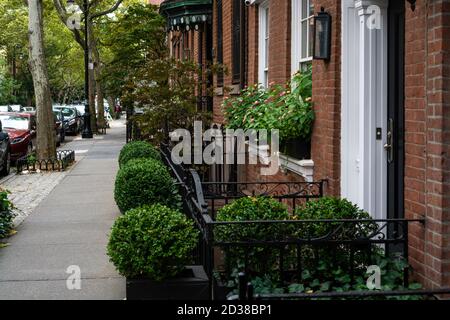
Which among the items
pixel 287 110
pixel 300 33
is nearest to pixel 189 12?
pixel 300 33

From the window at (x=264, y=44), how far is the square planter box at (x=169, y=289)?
5791 mm

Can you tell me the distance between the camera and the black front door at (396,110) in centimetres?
655

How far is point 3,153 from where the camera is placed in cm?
1936

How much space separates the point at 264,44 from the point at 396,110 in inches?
211

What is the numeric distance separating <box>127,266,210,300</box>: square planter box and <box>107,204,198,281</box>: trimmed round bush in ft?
0.21

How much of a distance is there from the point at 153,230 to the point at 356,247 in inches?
62.8

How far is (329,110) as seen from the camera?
760cm

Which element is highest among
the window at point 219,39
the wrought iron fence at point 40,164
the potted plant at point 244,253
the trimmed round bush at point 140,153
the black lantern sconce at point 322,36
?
the window at point 219,39

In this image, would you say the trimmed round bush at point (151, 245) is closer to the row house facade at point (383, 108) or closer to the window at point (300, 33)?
the row house facade at point (383, 108)

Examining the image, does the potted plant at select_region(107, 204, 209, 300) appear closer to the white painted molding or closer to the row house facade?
the row house facade

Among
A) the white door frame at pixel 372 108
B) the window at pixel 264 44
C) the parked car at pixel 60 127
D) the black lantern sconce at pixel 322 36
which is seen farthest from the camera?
the parked car at pixel 60 127

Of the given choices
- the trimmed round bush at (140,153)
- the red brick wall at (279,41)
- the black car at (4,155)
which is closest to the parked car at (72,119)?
the black car at (4,155)

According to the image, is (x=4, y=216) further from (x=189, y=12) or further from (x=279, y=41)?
(x=189, y=12)

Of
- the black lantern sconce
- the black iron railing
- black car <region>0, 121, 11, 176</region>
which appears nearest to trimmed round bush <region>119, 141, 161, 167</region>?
the black lantern sconce
